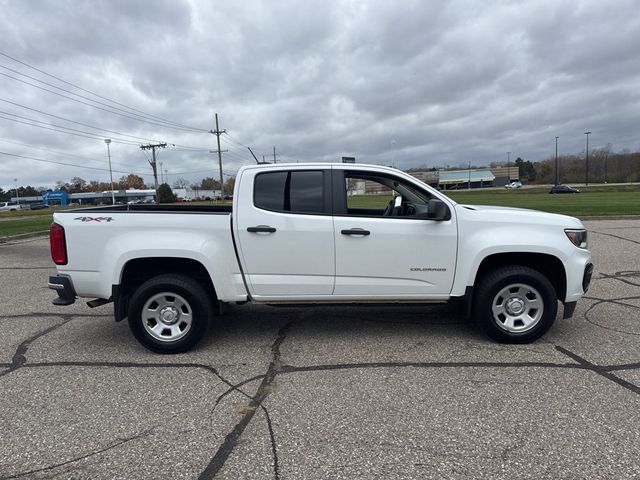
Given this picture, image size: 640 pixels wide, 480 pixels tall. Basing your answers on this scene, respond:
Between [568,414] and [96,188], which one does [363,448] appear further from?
[96,188]

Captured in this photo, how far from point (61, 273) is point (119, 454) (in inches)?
91.2

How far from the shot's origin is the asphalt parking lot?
2.65 metres

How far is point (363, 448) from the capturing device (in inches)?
109

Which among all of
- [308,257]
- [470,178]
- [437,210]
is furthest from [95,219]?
[470,178]

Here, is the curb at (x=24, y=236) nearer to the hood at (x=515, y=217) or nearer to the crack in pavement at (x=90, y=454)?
the crack in pavement at (x=90, y=454)

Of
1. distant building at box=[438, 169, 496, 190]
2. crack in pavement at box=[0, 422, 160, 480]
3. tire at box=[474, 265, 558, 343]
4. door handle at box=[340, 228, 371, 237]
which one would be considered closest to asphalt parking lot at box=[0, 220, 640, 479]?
crack in pavement at box=[0, 422, 160, 480]

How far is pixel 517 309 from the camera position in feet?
14.5

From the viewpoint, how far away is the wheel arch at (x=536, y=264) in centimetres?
445

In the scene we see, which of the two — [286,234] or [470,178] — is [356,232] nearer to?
[286,234]

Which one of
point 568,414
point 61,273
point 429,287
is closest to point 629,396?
point 568,414

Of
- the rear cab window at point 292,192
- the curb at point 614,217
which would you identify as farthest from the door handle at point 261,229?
the curb at point 614,217

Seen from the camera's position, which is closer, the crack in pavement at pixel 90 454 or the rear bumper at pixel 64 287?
the crack in pavement at pixel 90 454

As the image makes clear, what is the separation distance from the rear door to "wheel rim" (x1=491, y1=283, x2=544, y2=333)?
68.3 inches

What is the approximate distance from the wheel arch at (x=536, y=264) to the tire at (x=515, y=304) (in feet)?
0.31
